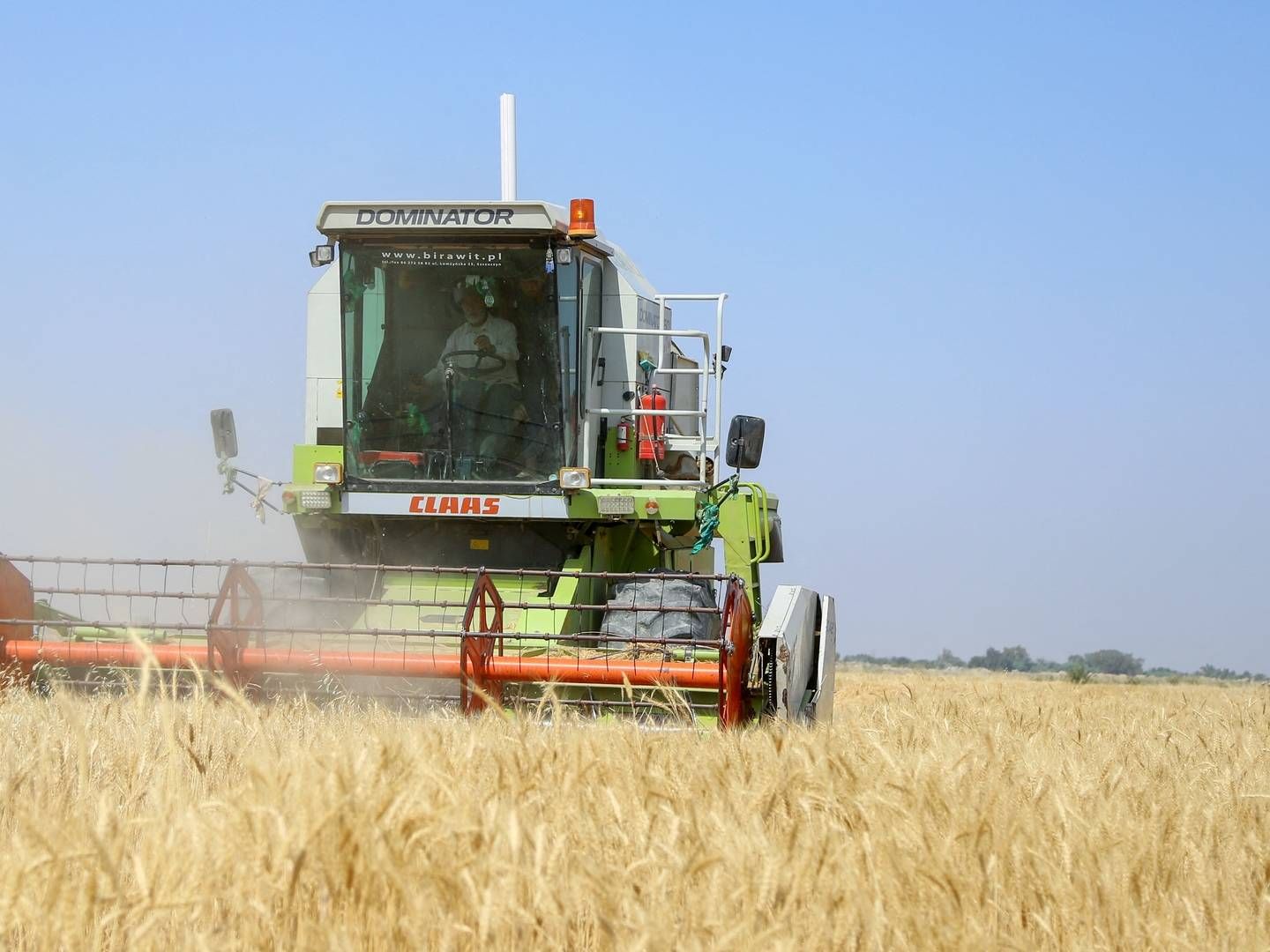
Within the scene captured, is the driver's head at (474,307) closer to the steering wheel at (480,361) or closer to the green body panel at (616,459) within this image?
the steering wheel at (480,361)

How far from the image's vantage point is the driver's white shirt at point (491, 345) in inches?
320

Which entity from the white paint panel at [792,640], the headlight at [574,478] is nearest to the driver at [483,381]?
the headlight at [574,478]

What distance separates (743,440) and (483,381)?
139cm

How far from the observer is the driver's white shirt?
8141mm

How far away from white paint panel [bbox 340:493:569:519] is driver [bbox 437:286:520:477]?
0.23 m

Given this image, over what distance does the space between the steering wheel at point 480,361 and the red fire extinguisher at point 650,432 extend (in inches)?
37.1

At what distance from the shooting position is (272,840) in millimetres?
2514

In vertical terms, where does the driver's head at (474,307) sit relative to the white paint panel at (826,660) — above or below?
above

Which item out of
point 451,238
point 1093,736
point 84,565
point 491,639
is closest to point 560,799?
point 491,639

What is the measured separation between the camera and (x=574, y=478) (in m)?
7.89

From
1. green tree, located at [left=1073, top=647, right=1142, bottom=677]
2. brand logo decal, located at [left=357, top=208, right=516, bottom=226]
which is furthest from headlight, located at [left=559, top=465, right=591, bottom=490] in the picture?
green tree, located at [left=1073, top=647, right=1142, bottom=677]

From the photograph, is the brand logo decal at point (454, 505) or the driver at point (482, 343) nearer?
the brand logo decal at point (454, 505)

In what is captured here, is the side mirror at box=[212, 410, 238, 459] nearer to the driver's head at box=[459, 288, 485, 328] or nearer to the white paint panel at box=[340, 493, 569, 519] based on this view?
the white paint panel at box=[340, 493, 569, 519]

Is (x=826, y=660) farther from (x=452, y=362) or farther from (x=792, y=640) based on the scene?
(x=452, y=362)
